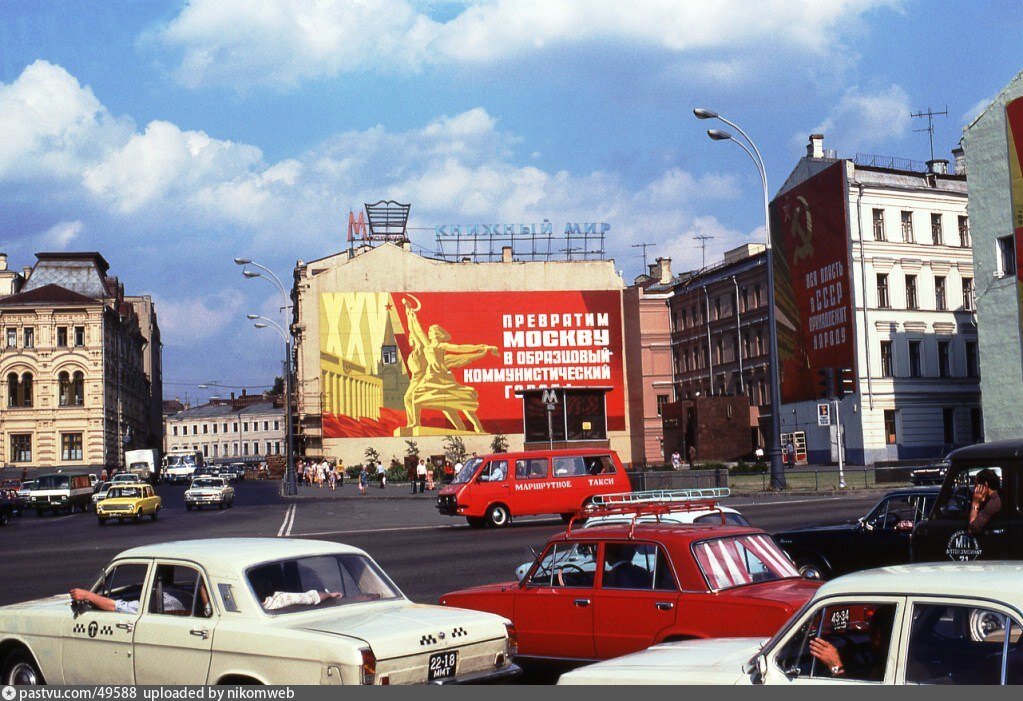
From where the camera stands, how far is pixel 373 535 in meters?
27.2

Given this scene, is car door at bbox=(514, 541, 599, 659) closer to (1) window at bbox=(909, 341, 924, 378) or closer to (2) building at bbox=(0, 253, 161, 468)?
(1) window at bbox=(909, 341, 924, 378)

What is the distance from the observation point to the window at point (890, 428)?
5962 centimetres

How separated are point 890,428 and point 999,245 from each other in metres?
19.1

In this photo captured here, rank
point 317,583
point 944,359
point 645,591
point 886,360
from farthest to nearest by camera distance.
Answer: point 944,359, point 886,360, point 645,591, point 317,583

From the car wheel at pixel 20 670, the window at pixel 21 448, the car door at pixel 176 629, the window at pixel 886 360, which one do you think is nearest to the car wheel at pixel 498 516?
the car wheel at pixel 20 670

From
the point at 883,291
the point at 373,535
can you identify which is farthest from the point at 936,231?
the point at 373,535

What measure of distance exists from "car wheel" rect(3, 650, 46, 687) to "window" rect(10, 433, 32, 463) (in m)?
86.6

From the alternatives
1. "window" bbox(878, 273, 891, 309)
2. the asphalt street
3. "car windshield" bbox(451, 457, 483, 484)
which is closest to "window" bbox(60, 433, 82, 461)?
the asphalt street

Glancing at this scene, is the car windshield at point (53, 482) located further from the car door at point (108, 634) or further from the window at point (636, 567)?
the window at point (636, 567)

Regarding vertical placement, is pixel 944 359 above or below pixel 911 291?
below

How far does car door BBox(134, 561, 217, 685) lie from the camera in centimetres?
734

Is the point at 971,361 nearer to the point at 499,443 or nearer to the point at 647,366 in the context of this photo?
the point at 647,366

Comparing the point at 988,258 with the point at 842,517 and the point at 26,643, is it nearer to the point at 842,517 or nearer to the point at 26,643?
the point at 842,517

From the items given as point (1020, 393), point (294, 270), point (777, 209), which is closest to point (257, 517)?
point (1020, 393)
